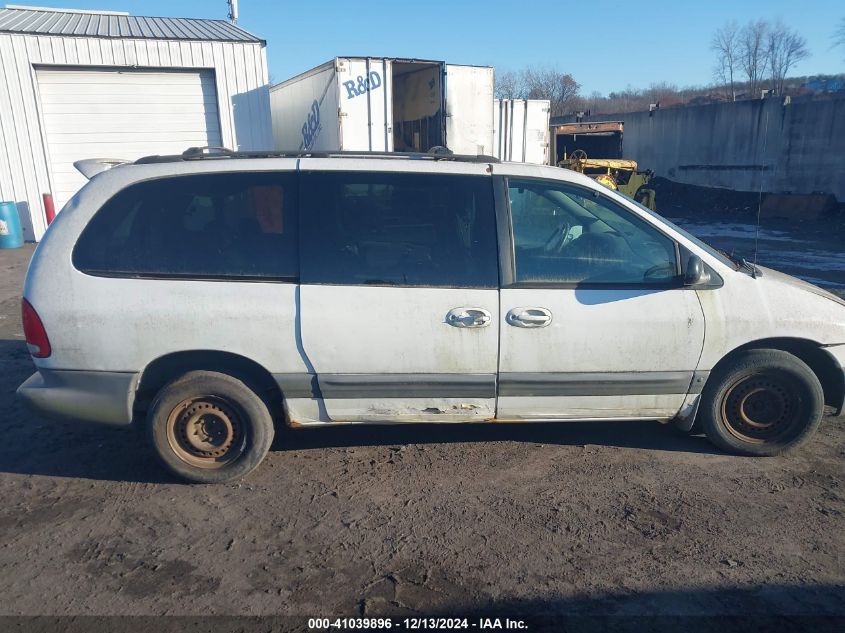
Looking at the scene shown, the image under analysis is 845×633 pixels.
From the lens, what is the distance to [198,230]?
3650 millimetres

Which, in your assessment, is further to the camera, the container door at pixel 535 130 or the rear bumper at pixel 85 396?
the container door at pixel 535 130

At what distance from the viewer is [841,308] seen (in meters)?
3.92

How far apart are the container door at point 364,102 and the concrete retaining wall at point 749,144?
34.3ft

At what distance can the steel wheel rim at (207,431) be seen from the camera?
3693mm

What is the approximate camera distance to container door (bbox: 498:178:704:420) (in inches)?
144

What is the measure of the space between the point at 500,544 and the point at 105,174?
119 inches

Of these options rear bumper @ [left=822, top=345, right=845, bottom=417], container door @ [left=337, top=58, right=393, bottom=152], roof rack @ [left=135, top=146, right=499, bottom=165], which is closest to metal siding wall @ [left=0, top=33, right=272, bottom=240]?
container door @ [left=337, top=58, right=393, bottom=152]

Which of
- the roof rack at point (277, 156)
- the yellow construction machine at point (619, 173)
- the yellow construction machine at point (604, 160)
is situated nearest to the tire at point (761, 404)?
the roof rack at point (277, 156)

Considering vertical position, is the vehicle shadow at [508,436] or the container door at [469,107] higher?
the container door at [469,107]

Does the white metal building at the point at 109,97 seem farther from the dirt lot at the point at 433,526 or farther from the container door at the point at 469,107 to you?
the dirt lot at the point at 433,526

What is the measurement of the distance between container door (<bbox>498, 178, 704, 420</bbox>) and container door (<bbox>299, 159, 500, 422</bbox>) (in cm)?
18

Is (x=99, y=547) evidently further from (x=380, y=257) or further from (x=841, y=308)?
(x=841, y=308)

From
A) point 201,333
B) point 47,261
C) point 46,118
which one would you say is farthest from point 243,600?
point 46,118

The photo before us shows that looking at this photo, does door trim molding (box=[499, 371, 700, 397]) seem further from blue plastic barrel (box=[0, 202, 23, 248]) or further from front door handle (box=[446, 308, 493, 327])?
blue plastic barrel (box=[0, 202, 23, 248])
